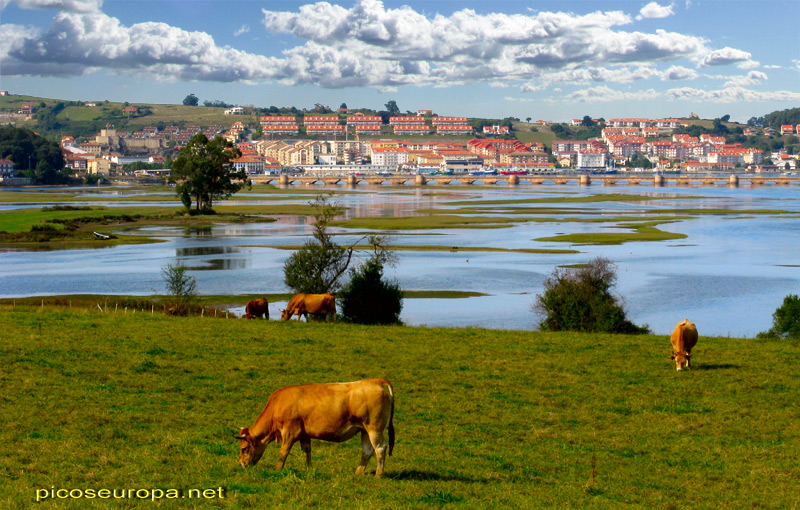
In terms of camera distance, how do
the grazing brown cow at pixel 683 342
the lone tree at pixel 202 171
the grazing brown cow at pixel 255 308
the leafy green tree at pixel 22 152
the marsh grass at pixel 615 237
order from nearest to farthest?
the grazing brown cow at pixel 683 342
the grazing brown cow at pixel 255 308
the marsh grass at pixel 615 237
the lone tree at pixel 202 171
the leafy green tree at pixel 22 152

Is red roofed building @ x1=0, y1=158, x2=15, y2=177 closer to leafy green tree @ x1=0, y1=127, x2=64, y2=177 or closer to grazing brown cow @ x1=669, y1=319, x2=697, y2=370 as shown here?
leafy green tree @ x1=0, y1=127, x2=64, y2=177

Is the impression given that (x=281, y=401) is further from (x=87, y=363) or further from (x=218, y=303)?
(x=218, y=303)

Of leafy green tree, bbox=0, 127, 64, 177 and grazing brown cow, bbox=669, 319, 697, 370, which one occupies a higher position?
leafy green tree, bbox=0, 127, 64, 177

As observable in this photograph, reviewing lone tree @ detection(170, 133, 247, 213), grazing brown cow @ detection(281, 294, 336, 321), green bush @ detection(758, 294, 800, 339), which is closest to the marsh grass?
green bush @ detection(758, 294, 800, 339)

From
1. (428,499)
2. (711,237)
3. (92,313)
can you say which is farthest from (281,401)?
(711,237)

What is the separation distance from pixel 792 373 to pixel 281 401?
13265 millimetres

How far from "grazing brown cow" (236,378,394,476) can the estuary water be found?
74.8 feet

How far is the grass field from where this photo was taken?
938 centimetres

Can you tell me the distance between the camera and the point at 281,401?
9.55 metres

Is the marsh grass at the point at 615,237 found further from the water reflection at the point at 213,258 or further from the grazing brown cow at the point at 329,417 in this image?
the grazing brown cow at the point at 329,417

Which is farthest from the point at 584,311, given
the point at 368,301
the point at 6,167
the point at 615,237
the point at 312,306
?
the point at 6,167

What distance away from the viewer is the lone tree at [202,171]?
95062 mm

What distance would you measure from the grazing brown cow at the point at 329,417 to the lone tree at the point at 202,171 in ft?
289

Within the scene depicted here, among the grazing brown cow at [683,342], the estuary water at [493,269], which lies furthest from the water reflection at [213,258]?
the grazing brown cow at [683,342]
